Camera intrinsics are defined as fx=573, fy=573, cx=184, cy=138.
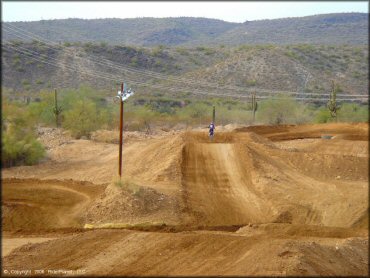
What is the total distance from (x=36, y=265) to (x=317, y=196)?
10.8 meters

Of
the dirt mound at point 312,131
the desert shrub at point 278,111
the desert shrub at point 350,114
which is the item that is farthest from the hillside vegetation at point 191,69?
the dirt mound at point 312,131

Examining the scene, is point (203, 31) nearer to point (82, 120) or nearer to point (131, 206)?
point (82, 120)

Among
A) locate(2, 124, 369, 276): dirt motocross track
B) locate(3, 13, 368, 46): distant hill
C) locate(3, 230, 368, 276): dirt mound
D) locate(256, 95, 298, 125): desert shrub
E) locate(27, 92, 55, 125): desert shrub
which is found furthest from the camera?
locate(3, 13, 368, 46): distant hill

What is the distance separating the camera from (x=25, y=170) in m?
26.7

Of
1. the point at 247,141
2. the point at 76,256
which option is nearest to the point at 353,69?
the point at 247,141

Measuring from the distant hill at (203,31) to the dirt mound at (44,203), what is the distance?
219 feet

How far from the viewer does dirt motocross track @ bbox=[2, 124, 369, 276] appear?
12430mm

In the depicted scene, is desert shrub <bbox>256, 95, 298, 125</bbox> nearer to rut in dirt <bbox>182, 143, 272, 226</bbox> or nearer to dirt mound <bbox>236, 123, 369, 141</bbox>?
dirt mound <bbox>236, 123, 369, 141</bbox>

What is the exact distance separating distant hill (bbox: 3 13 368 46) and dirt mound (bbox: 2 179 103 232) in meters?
66.7

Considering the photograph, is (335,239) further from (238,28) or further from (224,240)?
(238,28)

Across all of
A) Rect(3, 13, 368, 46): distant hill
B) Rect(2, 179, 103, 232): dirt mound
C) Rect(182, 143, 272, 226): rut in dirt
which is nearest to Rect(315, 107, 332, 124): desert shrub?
Rect(182, 143, 272, 226): rut in dirt

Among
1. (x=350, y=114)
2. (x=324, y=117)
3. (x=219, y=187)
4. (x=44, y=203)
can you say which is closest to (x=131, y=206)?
(x=44, y=203)

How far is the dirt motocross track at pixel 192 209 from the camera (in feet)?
40.8

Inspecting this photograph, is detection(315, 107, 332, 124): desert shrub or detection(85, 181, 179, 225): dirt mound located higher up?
detection(85, 181, 179, 225): dirt mound
